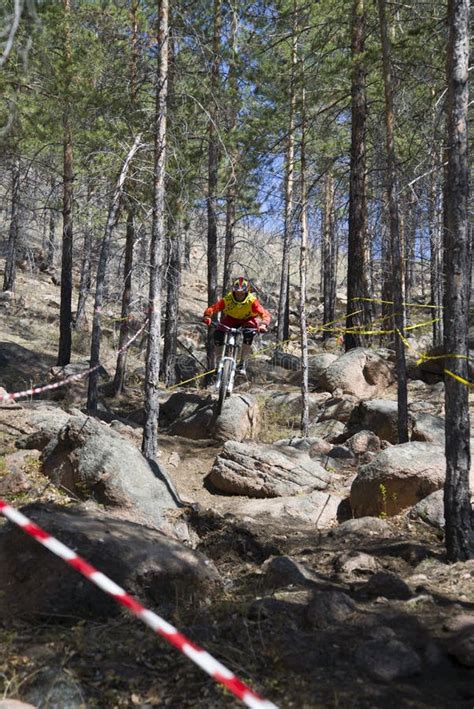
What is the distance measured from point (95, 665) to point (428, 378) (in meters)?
12.6

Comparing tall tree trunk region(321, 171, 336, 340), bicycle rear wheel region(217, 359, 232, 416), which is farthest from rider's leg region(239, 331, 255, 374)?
tall tree trunk region(321, 171, 336, 340)

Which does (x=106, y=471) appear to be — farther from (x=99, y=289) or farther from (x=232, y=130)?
(x=232, y=130)

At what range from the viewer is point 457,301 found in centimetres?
532

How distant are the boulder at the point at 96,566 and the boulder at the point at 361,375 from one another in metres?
9.78

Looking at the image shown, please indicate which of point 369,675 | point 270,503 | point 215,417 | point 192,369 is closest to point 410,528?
point 270,503

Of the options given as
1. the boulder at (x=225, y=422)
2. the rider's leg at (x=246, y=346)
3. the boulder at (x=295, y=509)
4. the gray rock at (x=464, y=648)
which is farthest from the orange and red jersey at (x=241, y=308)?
Result: the gray rock at (x=464, y=648)

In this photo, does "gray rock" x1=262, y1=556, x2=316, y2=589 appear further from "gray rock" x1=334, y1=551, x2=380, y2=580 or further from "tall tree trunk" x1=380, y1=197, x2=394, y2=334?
"tall tree trunk" x1=380, y1=197, x2=394, y2=334

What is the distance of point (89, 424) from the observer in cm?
714

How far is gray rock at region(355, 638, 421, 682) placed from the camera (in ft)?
10.2

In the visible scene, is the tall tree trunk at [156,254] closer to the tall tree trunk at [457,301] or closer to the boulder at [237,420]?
the boulder at [237,420]

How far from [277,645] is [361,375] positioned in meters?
11.1

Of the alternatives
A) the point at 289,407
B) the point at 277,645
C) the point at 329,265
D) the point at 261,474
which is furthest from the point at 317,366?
the point at 277,645

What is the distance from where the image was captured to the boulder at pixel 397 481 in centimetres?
712

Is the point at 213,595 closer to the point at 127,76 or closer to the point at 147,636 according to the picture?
the point at 147,636
